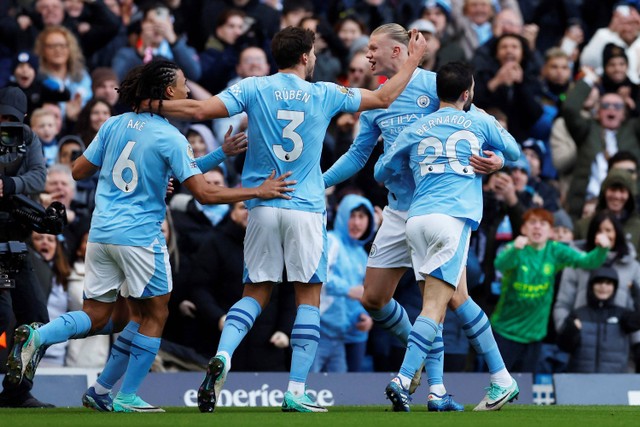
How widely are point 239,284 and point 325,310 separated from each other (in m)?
0.93

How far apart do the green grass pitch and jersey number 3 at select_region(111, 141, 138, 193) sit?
1634 mm

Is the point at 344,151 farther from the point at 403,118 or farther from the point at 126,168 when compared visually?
the point at 126,168

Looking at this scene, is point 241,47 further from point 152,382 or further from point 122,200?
point 122,200

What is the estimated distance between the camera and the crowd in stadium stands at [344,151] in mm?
14516

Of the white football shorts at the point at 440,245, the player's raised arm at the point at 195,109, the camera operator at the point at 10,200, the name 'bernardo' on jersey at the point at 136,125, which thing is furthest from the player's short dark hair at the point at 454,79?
the camera operator at the point at 10,200

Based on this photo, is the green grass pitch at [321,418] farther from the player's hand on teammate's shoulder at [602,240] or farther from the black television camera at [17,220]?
the player's hand on teammate's shoulder at [602,240]

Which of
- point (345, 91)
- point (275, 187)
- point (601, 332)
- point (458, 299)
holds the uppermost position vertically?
point (345, 91)

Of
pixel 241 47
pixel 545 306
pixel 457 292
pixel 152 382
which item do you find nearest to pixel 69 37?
pixel 241 47

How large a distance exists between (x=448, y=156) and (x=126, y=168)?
2.39 m

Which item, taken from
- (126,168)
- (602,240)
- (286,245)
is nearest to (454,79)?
(286,245)

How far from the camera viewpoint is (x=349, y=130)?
16.8 metres

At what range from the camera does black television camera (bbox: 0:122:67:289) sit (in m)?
10.9

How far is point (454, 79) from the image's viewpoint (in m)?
10.9

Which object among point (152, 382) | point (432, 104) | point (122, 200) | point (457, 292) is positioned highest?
point (432, 104)
